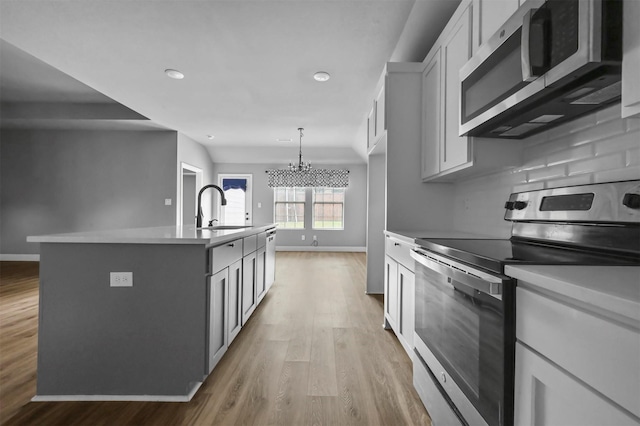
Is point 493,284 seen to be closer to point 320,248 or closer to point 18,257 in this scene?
point 320,248

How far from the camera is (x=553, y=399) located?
77 centimetres

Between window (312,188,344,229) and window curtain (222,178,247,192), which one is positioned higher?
window curtain (222,178,247,192)

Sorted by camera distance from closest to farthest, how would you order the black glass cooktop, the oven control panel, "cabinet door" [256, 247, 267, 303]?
the black glass cooktop → the oven control panel → "cabinet door" [256, 247, 267, 303]

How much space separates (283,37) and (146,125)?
4.09 metres

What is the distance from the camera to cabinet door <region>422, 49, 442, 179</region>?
2.34 meters

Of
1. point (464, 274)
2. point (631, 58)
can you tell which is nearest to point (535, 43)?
point (631, 58)

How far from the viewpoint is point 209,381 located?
194 cm

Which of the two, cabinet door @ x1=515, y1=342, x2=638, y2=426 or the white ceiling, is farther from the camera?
the white ceiling

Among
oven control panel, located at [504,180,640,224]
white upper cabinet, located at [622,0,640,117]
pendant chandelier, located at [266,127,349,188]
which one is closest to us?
white upper cabinet, located at [622,0,640,117]

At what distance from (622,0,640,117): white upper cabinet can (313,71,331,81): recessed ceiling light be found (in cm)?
283

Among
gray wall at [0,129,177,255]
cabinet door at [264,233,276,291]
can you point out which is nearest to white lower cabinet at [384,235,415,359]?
cabinet door at [264,233,276,291]

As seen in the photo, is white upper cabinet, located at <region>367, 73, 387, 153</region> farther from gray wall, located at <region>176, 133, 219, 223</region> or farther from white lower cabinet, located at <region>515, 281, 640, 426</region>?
gray wall, located at <region>176, 133, 219, 223</region>

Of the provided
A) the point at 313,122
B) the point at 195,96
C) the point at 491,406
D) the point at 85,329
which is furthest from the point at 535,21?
the point at 313,122

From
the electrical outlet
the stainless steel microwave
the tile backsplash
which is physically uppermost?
the stainless steel microwave
